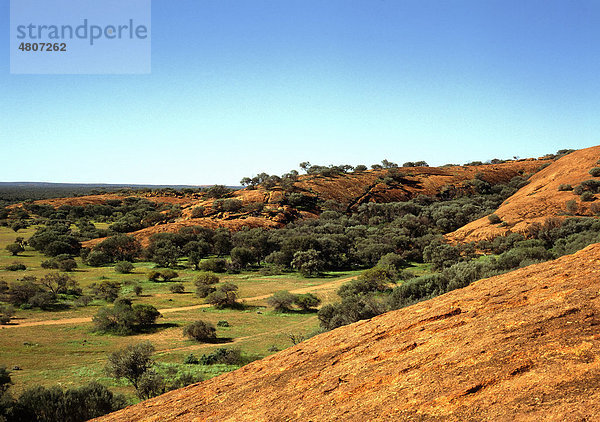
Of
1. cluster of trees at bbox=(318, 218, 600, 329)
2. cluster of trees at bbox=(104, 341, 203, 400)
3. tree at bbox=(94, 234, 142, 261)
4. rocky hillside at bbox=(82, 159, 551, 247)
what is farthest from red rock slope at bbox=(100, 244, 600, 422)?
rocky hillside at bbox=(82, 159, 551, 247)

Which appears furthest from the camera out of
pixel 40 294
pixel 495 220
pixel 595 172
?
pixel 595 172

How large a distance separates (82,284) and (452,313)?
136 feet

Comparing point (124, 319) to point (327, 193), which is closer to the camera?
point (124, 319)

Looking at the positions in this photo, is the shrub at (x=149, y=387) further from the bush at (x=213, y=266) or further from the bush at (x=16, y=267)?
the bush at (x=16, y=267)

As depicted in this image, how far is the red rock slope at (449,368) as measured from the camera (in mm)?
4738

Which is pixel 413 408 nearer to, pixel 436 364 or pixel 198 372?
pixel 436 364

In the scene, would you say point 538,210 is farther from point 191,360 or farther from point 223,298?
point 191,360

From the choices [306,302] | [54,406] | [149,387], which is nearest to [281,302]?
[306,302]

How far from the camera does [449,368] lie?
594 centimetres

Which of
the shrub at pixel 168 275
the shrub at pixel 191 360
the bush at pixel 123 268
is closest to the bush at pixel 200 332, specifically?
the shrub at pixel 191 360

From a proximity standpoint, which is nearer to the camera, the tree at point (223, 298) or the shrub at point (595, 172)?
the tree at point (223, 298)

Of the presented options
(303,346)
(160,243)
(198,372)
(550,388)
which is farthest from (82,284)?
(550,388)

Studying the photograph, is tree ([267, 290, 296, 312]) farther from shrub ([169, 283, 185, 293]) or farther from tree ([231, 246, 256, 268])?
tree ([231, 246, 256, 268])

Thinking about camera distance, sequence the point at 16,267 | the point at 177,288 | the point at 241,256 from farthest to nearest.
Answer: the point at 241,256 → the point at 16,267 → the point at 177,288
